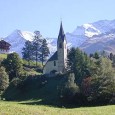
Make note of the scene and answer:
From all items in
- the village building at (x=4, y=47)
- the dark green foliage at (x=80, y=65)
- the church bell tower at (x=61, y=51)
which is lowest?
the dark green foliage at (x=80, y=65)

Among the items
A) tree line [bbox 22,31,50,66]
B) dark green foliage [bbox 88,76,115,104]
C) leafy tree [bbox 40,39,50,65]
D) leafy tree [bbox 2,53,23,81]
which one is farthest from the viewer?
tree line [bbox 22,31,50,66]

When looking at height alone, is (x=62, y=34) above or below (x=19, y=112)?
above

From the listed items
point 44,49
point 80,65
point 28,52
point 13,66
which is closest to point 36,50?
point 44,49

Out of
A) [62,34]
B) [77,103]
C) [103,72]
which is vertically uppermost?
[62,34]

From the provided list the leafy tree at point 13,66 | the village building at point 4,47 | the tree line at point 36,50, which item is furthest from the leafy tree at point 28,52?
the leafy tree at point 13,66

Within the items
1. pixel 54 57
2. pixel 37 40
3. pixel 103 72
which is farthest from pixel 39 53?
pixel 103 72

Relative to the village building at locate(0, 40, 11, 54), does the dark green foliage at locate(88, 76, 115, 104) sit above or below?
below

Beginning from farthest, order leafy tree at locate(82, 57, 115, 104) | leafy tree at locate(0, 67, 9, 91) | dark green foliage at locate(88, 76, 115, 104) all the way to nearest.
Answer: leafy tree at locate(0, 67, 9, 91)
leafy tree at locate(82, 57, 115, 104)
dark green foliage at locate(88, 76, 115, 104)

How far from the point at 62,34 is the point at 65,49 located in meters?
4.57

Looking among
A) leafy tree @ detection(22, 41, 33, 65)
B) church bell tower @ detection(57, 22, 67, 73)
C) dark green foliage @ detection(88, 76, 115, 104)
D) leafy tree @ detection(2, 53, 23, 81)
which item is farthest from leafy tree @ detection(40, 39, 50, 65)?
dark green foliage @ detection(88, 76, 115, 104)

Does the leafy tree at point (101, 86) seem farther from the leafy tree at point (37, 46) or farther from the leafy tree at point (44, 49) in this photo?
the leafy tree at point (37, 46)

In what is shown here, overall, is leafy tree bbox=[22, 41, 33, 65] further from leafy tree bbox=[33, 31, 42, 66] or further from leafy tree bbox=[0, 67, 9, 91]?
leafy tree bbox=[0, 67, 9, 91]

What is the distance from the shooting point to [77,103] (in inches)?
3076

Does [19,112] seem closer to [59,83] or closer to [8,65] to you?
[59,83]
